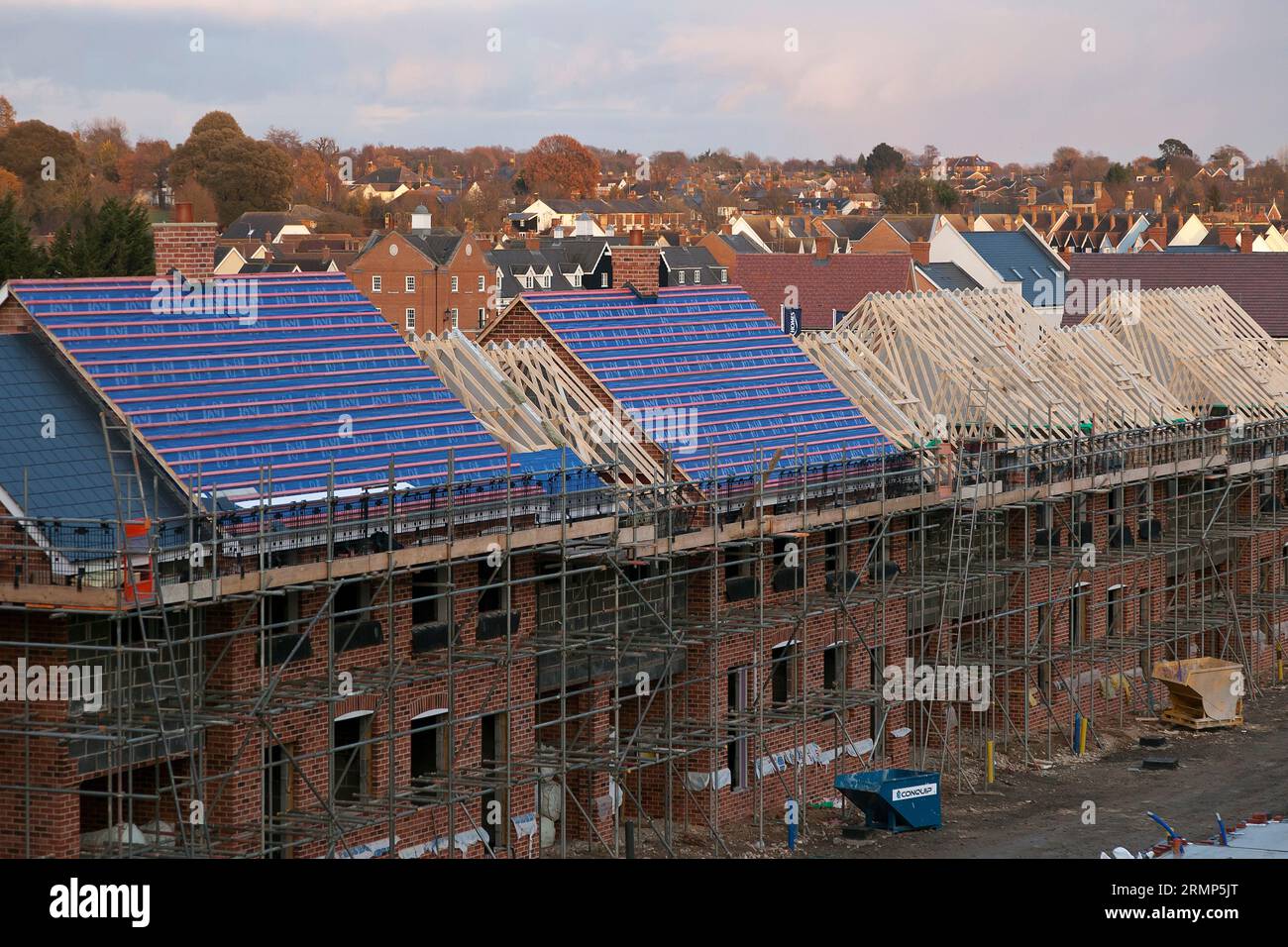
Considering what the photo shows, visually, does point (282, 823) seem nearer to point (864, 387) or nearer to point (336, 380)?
point (336, 380)

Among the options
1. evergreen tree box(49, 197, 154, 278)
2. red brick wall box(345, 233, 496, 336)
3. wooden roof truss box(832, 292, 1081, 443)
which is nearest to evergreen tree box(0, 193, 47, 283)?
evergreen tree box(49, 197, 154, 278)

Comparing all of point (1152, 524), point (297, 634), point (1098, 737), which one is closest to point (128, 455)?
point (297, 634)

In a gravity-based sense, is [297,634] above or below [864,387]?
below

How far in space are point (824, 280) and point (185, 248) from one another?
→ 169 feet

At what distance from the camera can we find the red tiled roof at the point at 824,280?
7588 centimetres

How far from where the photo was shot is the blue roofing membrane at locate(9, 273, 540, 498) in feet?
85.6

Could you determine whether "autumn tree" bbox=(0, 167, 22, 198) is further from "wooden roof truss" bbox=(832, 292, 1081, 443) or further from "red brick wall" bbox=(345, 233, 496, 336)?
"wooden roof truss" bbox=(832, 292, 1081, 443)

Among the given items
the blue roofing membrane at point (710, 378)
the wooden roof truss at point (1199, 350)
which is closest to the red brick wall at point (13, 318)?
the blue roofing membrane at point (710, 378)

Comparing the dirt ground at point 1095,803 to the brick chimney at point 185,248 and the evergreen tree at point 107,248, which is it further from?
the evergreen tree at point 107,248

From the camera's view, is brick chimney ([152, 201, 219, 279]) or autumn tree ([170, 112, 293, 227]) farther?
autumn tree ([170, 112, 293, 227])

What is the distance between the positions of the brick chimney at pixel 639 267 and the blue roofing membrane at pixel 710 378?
0.34m

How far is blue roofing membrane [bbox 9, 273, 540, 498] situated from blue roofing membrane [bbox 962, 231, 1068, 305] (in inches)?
2201

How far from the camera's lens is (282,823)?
25.5 m

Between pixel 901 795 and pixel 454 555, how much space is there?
399 inches
